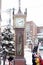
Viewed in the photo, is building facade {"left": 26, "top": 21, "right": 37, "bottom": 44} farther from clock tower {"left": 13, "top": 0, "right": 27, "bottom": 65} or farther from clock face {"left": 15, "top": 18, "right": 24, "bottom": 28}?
clock face {"left": 15, "top": 18, "right": 24, "bottom": 28}

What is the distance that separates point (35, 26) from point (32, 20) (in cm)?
57

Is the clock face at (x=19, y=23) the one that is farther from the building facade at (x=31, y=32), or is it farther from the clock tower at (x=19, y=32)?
the building facade at (x=31, y=32)

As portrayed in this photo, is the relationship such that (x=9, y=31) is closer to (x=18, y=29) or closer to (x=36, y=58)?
(x=18, y=29)

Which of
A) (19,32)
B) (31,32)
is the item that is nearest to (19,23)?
(19,32)

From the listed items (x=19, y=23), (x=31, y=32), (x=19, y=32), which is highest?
(x=19, y=23)

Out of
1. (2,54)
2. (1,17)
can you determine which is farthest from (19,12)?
(1,17)

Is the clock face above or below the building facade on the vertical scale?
above

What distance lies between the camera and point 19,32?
4977 millimetres

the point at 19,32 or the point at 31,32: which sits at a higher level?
the point at 19,32

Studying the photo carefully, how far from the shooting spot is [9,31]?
4.72 meters

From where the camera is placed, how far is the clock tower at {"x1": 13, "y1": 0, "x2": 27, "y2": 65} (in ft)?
16.1

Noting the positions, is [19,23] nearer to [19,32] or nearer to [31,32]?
[19,32]

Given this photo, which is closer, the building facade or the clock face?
the clock face

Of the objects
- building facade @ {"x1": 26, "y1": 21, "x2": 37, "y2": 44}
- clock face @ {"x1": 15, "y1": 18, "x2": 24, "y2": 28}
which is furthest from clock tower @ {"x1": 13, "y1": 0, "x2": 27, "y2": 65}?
building facade @ {"x1": 26, "y1": 21, "x2": 37, "y2": 44}
